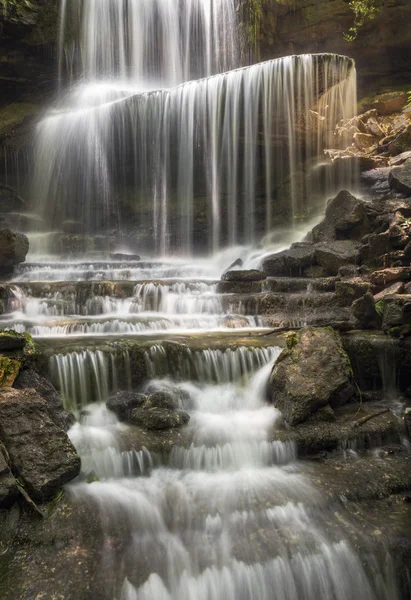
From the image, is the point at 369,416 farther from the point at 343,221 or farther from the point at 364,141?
the point at 364,141

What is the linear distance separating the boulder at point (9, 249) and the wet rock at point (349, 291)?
810cm

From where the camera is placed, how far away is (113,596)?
9.95ft

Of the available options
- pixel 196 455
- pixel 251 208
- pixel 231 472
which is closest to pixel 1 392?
pixel 196 455

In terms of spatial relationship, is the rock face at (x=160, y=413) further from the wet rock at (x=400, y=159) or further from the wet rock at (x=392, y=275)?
the wet rock at (x=400, y=159)

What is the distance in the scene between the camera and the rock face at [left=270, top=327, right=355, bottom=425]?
205 inches

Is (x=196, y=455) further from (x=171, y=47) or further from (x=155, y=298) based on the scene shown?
(x=171, y=47)

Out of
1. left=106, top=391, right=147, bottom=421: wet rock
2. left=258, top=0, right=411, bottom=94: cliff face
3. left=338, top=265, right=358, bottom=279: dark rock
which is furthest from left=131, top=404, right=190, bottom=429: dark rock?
left=258, top=0, right=411, bottom=94: cliff face

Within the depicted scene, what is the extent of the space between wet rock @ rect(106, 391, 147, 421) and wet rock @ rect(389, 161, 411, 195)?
31.4ft

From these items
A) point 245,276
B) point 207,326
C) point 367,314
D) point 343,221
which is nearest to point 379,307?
point 367,314

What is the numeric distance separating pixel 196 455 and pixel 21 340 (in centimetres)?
236

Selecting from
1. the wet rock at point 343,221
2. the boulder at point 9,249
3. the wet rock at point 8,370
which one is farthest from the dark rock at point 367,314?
the boulder at point 9,249

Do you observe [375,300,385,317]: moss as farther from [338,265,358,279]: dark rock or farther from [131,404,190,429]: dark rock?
[131,404,190,429]: dark rock

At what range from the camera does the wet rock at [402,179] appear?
11734mm

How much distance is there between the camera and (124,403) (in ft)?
17.5
